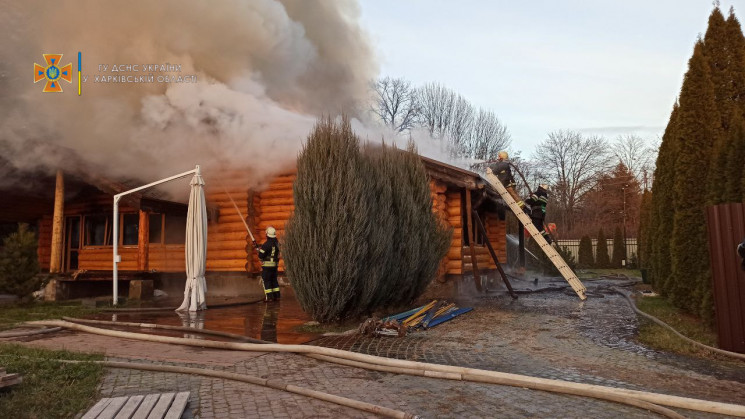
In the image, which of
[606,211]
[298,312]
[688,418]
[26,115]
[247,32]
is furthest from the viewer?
[606,211]

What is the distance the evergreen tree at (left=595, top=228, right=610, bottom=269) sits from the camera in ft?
91.8

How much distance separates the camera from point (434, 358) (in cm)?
544

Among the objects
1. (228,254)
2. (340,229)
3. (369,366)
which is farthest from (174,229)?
(369,366)

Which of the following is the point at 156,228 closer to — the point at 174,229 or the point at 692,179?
the point at 174,229

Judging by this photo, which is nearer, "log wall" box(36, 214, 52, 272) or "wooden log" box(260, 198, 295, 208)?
"wooden log" box(260, 198, 295, 208)

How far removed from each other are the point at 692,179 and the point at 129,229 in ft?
46.8

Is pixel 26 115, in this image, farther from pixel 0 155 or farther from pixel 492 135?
pixel 492 135

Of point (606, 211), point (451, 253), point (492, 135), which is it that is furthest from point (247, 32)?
point (606, 211)

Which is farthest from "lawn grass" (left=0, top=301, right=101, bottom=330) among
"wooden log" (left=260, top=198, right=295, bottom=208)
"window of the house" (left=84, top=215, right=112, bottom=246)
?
"window of the house" (left=84, top=215, right=112, bottom=246)

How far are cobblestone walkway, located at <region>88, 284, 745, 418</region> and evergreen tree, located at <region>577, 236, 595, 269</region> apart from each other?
22.5 metres

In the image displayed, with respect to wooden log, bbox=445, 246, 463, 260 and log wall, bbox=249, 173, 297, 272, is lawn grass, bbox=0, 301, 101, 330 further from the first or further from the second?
wooden log, bbox=445, 246, 463, 260

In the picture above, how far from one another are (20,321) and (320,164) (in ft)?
17.6

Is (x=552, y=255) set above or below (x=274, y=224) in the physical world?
below

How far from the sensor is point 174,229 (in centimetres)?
1423
